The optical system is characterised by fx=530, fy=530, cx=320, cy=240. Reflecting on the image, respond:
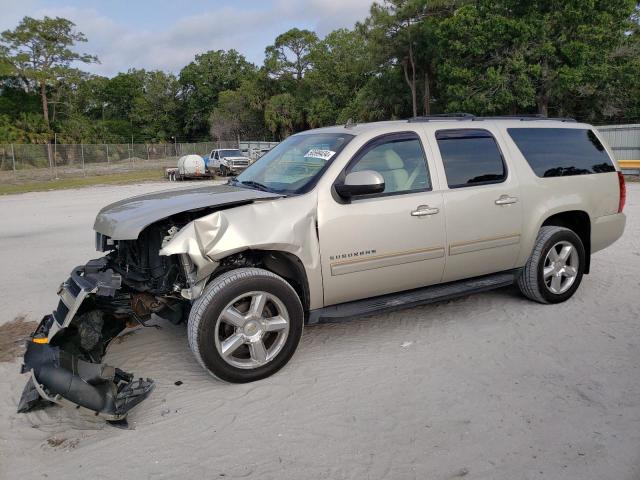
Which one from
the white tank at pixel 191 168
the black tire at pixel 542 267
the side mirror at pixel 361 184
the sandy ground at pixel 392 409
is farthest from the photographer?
the white tank at pixel 191 168

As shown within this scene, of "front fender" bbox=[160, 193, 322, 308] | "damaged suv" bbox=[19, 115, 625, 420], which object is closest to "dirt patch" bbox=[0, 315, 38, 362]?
"damaged suv" bbox=[19, 115, 625, 420]

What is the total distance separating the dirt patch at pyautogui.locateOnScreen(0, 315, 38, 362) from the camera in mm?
4629

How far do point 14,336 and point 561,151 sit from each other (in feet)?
18.8

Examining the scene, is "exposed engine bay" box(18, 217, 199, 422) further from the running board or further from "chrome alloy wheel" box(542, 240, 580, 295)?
"chrome alloy wheel" box(542, 240, 580, 295)

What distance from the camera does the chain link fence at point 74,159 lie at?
33969 millimetres

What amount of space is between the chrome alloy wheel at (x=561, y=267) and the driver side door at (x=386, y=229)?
1404mm

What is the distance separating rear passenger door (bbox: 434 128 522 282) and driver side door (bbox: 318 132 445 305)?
0.17 metres

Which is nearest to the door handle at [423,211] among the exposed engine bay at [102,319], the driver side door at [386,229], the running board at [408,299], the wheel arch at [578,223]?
the driver side door at [386,229]

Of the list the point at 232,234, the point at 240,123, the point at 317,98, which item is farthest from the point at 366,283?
the point at 240,123

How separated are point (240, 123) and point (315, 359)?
62.6 m

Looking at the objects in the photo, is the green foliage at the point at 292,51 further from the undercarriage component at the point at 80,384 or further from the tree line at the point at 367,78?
the undercarriage component at the point at 80,384

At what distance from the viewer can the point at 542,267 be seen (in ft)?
17.3

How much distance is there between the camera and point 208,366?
3775 mm

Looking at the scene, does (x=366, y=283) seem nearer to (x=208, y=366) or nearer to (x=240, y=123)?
(x=208, y=366)
